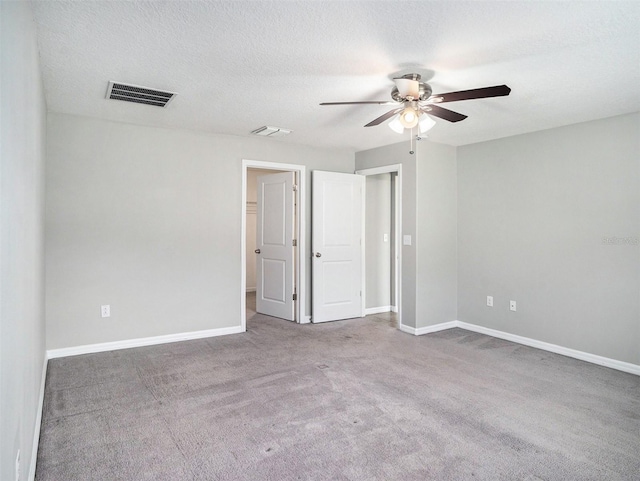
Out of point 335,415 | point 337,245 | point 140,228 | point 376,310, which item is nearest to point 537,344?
point 376,310

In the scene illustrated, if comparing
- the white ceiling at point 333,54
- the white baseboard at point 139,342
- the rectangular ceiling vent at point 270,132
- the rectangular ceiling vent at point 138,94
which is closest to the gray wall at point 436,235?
the white ceiling at point 333,54

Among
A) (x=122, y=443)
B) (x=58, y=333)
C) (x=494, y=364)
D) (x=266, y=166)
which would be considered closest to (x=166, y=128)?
(x=266, y=166)

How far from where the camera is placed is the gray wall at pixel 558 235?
3.75 m

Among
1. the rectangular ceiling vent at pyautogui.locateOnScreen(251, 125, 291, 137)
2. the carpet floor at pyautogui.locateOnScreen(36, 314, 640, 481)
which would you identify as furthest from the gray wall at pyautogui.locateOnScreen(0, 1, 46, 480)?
the rectangular ceiling vent at pyautogui.locateOnScreen(251, 125, 291, 137)

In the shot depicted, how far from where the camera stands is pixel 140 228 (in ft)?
14.0

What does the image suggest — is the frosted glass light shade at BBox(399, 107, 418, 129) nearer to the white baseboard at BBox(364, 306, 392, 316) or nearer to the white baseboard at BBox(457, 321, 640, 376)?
the white baseboard at BBox(457, 321, 640, 376)

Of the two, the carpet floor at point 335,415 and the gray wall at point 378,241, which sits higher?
the gray wall at point 378,241

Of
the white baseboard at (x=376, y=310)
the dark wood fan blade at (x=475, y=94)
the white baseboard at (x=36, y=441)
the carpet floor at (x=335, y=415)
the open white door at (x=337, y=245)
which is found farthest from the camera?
the white baseboard at (x=376, y=310)

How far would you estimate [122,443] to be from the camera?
238cm

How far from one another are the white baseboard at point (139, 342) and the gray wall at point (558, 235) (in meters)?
3.03

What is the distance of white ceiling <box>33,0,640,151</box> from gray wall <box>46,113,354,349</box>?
471 mm

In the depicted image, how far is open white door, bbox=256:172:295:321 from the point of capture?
17.7ft

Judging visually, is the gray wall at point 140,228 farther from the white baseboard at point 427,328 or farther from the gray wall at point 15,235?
the white baseboard at point 427,328

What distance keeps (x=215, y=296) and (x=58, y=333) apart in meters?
1.54
